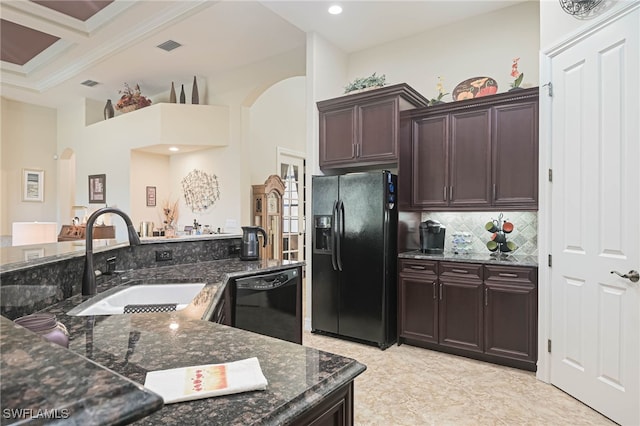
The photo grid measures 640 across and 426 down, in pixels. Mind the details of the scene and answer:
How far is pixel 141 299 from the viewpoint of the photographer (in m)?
2.01

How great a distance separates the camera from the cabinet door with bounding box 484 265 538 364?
115 inches

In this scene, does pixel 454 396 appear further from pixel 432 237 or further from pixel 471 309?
pixel 432 237

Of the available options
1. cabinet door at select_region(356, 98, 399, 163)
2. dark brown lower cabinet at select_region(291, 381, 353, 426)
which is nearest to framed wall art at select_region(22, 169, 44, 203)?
cabinet door at select_region(356, 98, 399, 163)

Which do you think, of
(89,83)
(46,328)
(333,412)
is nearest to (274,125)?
(89,83)

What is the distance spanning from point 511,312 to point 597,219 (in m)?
1.03

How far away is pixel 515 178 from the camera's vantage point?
3266 millimetres

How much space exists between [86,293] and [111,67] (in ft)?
17.5

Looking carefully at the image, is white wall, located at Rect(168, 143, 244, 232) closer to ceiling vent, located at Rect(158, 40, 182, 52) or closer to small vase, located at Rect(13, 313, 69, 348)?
ceiling vent, located at Rect(158, 40, 182, 52)

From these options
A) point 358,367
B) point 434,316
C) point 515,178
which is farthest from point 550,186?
point 358,367

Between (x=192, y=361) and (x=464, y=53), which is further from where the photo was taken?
(x=464, y=53)

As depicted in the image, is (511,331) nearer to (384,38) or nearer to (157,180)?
(384,38)

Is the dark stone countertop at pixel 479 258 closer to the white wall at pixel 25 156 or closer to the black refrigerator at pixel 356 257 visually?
the black refrigerator at pixel 356 257

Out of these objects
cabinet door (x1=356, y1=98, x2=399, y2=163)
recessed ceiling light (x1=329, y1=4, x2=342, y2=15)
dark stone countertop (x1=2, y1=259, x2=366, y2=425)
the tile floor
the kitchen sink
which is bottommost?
the tile floor

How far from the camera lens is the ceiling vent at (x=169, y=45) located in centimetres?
488
